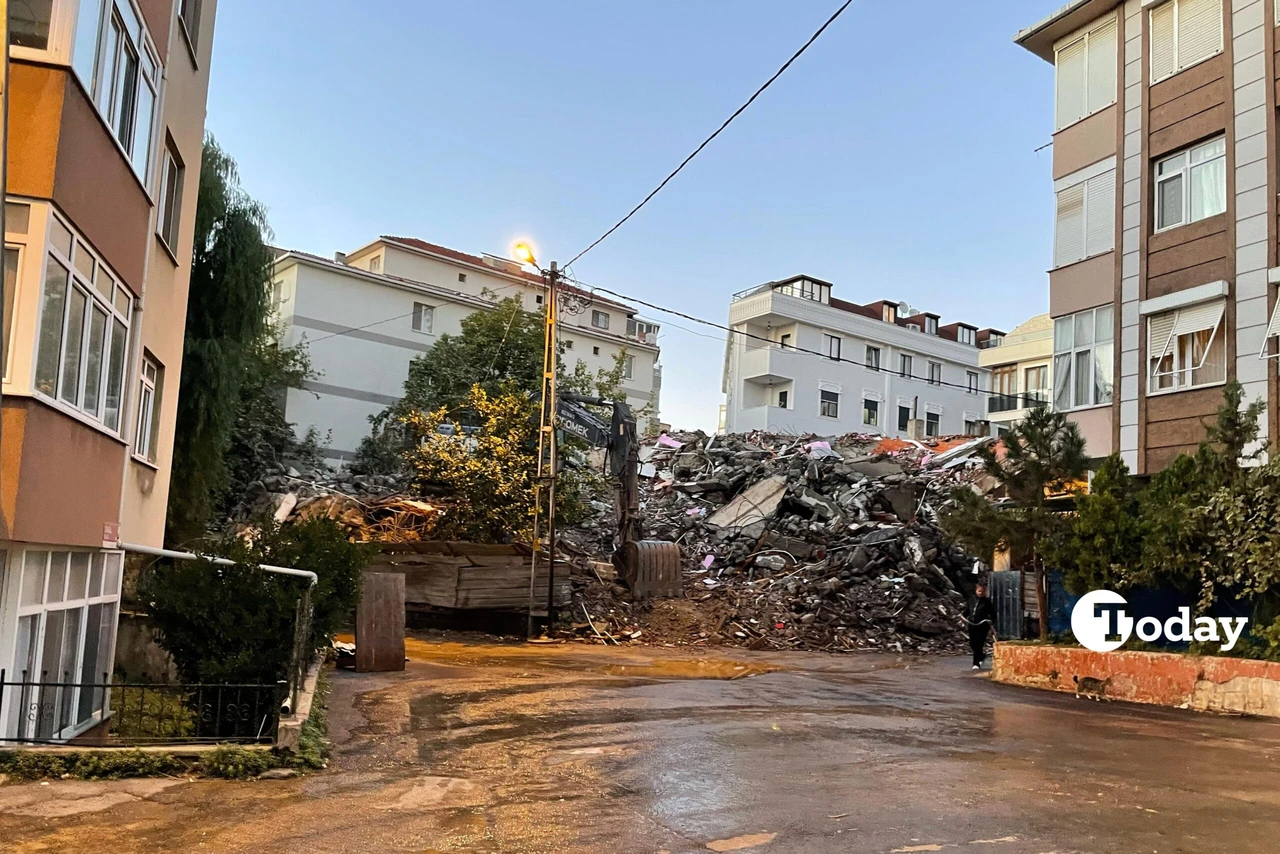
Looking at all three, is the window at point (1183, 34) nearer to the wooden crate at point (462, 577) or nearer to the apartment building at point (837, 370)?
the wooden crate at point (462, 577)

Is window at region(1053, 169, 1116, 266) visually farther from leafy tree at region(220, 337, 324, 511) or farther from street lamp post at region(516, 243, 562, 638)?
leafy tree at region(220, 337, 324, 511)

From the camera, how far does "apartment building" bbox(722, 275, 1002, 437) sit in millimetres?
53844

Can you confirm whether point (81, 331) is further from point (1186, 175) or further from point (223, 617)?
point (1186, 175)

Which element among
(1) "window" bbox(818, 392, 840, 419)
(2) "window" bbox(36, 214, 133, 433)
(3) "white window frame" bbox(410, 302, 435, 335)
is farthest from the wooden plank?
(1) "window" bbox(818, 392, 840, 419)

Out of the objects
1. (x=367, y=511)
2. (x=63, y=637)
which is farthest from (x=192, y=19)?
(x=367, y=511)

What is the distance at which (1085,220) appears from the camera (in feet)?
69.2

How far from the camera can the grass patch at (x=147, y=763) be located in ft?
23.8

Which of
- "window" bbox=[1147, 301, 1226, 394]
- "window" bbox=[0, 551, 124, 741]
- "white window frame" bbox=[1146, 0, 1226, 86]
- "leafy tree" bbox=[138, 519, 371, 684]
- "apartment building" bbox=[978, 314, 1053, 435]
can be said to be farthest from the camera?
"apartment building" bbox=[978, 314, 1053, 435]

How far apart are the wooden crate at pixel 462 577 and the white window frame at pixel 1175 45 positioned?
15791 mm

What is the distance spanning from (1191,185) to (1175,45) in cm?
281

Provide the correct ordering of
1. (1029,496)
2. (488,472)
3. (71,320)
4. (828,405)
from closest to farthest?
(71,320) → (1029,496) → (488,472) → (828,405)

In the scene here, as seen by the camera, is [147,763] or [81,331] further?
[81,331]

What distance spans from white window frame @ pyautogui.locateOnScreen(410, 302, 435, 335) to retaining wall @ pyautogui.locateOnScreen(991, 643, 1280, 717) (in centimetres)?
3486

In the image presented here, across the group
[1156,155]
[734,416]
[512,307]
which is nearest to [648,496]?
[512,307]
